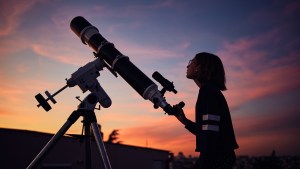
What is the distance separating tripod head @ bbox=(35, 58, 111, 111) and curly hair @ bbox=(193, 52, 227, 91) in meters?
2.25

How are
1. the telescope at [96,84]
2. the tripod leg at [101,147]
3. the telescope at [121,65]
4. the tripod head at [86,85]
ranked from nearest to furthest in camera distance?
the tripod leg at [101,147], the telescope at [96,84], the telescope at [121,65], the tripod head at [86,85]

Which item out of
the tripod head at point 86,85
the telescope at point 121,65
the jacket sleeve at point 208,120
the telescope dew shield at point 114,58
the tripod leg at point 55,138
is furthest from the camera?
the telescope dew shield at point 114,58

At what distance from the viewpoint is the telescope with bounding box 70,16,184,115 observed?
15.0 ft

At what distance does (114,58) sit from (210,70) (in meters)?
2.74

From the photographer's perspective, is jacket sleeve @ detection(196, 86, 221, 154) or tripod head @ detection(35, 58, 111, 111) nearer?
jacket sleeve @ detection(196, 86, 221, 154)

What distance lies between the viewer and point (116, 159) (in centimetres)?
1533

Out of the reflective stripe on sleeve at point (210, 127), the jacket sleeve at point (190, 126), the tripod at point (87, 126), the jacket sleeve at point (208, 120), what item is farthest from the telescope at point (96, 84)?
the reflective stripe on sleeve at point (210, 127)

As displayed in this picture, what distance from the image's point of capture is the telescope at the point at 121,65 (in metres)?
4.58

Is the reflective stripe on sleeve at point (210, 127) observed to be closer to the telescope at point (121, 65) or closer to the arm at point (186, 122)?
the arm at point (186, 122)

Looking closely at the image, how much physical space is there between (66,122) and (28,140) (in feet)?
Answer: 22.5

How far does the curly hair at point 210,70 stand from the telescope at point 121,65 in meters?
1.21

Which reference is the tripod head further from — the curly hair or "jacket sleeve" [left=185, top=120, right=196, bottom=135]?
the curly hair

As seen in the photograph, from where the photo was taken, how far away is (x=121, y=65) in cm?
526

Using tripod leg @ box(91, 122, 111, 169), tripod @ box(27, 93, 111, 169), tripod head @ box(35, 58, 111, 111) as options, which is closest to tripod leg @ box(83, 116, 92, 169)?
tripod @ box(27, 93, 111, 169)
